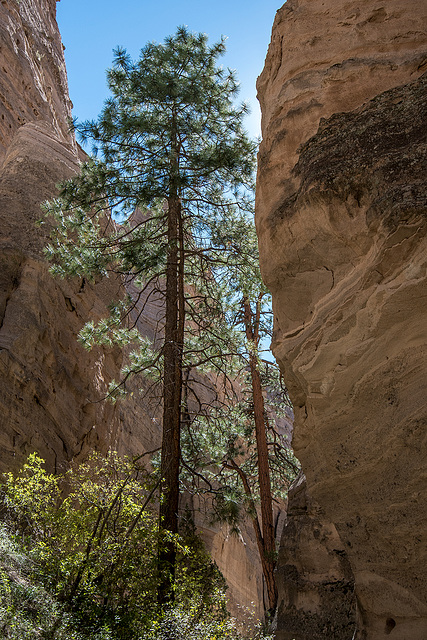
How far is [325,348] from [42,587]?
3.80m

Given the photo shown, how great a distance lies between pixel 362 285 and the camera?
457cm

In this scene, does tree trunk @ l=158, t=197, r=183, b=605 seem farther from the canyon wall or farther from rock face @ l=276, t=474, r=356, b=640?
rock face @ l=276, t=474, r=356, b=640

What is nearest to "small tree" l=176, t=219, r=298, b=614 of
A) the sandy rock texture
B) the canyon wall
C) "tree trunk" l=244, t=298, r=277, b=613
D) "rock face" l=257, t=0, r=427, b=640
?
"tree trunk" l=244, t=298, r=277, b=613

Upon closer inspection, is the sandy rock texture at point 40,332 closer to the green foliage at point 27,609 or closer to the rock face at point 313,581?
the green foliage at point 27,609

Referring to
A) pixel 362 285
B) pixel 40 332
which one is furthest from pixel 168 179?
pixel 362 285

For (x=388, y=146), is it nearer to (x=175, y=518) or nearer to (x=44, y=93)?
(x=175, y=518)

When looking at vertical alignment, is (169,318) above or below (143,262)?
below

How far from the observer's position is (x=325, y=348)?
487 cm

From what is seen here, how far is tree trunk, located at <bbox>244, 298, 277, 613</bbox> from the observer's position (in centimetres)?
1179

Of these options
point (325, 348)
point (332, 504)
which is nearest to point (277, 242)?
point (325, 348)

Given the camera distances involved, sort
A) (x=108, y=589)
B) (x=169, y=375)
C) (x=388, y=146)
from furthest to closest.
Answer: (x=169, y=375) → (x=108, y=589) → (x=388, y=146)

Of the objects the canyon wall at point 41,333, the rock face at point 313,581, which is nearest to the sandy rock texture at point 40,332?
the canyon wall at point 41,333

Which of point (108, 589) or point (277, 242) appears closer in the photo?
point (277, 242)

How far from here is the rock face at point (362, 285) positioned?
14.1 ft
